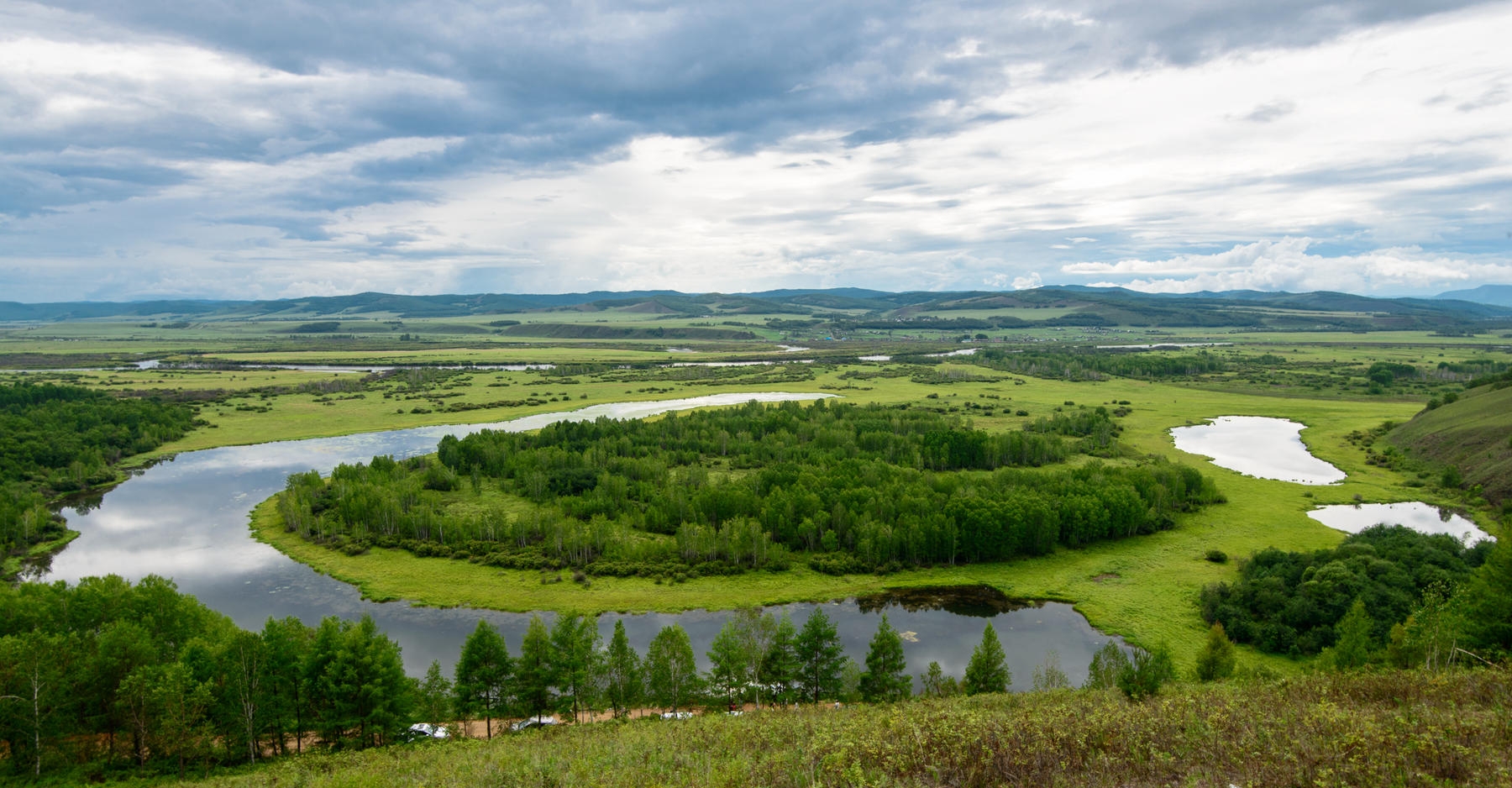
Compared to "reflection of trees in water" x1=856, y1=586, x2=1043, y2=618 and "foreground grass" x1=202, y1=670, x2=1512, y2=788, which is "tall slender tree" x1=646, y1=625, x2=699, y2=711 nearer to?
"foreground grass" x1=202, y1=670, x2=1512, y2=788

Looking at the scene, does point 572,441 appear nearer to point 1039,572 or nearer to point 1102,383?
point 1039,572

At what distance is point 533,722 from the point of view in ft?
131

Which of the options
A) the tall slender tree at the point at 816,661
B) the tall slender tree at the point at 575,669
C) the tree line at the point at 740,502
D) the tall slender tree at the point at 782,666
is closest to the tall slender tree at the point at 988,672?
the tall slender tree at the point at 816,661

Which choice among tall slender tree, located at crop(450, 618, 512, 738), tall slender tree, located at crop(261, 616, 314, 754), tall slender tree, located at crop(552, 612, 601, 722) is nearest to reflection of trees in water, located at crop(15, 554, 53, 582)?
tall slender tree, located at crop(261, 616, 314, 754)

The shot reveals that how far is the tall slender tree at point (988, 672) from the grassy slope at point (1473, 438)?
72.1 metres

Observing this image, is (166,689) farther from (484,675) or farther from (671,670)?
(671,670)

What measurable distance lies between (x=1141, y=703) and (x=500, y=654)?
31.9 metres

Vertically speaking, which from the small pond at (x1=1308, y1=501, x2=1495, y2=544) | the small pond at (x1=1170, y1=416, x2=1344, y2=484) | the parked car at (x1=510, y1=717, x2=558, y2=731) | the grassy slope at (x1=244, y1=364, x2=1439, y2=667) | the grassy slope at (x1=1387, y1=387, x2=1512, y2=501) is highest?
the grassy slope at (x1=1387, y1=387, x2=1512, y2=501)

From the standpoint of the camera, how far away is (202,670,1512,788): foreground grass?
19438mm

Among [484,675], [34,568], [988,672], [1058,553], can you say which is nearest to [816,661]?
[988,672]

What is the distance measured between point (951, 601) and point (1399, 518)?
182 ft

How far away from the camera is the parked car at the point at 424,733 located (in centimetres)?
3716

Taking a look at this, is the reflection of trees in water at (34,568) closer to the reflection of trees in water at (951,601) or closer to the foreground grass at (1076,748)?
the foreground grass at (1076,748)

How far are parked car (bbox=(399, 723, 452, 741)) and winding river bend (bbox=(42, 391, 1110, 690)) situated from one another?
8734mm
